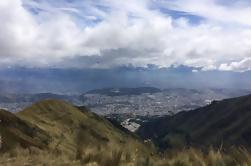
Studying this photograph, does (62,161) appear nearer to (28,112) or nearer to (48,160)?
(48,160)

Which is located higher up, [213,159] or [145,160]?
[213,159]

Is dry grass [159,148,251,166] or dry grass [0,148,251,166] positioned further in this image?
dry grass [0,148,251,166]

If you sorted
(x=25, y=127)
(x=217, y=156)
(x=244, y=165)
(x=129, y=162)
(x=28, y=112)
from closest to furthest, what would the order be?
(x=244, y=165) < (x=217, y=156) < (x=129, y=162) < (x=25, y=127) < (x=28, y=112)

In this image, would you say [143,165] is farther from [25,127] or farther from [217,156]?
[25,127]

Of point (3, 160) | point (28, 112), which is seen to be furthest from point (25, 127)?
point (3, 160)

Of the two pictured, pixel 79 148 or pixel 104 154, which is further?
pixel 79 148

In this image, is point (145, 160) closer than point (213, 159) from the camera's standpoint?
No

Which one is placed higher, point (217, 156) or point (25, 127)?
point (217, 156)

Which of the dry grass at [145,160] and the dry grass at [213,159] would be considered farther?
the dry grass at [145,160]

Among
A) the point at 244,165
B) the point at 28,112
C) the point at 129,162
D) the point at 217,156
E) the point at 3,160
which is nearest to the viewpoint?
the point at 244,165
